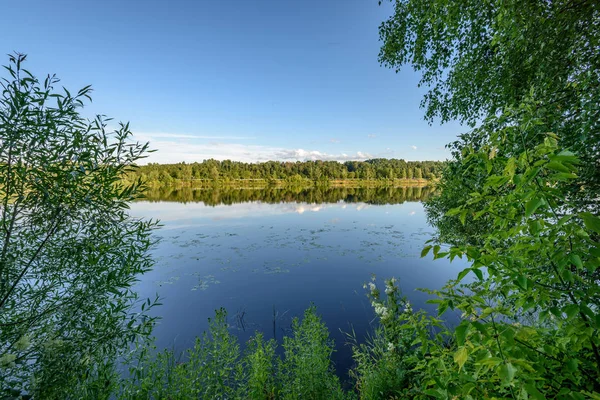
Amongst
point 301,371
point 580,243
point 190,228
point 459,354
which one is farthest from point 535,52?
point 190,228

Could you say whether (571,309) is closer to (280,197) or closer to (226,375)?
(226,375)

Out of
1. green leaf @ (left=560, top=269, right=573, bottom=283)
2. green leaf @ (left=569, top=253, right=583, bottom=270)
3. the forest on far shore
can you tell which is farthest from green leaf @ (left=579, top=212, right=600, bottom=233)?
the forest on far shore

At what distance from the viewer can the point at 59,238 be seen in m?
2.71

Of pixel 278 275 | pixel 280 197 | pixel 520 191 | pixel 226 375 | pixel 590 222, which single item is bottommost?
pixel 278 275

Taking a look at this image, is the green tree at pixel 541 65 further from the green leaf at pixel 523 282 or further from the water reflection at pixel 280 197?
the water reflection at pixel 280 197

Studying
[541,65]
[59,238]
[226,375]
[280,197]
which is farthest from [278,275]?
[280,197]

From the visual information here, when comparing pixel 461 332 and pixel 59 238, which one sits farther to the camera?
pixel 59 238

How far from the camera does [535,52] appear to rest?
3.51m

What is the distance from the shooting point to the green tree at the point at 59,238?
2.31 m

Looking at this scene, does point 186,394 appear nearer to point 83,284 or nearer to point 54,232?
point 83,284

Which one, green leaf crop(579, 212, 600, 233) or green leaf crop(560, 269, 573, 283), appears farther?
green leaf crop(560, 269, 573, 283)

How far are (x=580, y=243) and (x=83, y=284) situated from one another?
417cm

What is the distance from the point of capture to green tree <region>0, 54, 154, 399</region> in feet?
7.57

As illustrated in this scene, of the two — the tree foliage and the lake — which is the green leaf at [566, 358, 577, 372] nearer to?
the tree foliage
